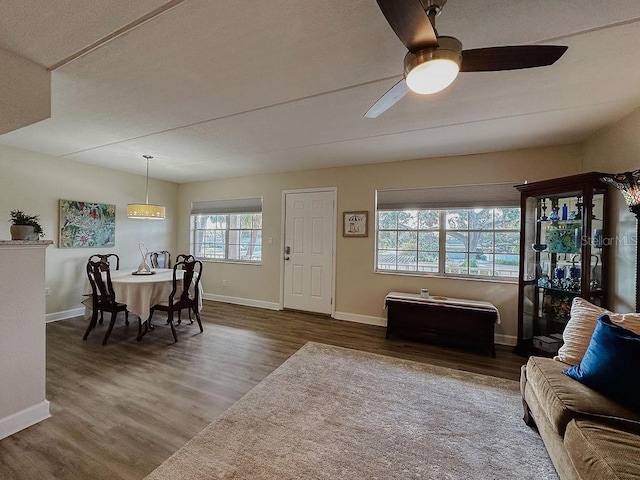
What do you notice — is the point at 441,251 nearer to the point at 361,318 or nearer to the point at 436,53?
the point at 361,318

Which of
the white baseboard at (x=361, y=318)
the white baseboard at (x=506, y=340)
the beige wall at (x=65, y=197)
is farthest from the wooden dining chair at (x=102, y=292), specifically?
the white baseboard at (x=506, y=340)

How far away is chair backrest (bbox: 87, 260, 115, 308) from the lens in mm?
3253

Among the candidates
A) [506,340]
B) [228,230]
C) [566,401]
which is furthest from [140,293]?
[506,340]

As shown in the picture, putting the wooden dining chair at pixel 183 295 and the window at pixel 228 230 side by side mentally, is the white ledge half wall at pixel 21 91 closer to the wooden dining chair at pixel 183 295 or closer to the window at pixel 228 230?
the wooden dining chair at pixel 183 295

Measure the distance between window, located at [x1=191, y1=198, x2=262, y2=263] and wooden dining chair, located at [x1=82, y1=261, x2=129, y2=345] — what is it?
227 cm

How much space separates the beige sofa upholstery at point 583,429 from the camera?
109 cm

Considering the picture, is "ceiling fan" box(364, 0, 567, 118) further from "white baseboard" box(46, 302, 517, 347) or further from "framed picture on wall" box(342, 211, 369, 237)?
"white baseboard" box(46, 302, 517, 347)

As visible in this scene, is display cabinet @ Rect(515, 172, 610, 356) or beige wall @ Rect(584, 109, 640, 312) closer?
beige wall @ Rect(584, 109, 640, 312)

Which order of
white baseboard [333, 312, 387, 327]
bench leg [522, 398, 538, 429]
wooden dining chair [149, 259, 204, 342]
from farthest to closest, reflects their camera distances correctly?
white baseboard [333, 312, 387, 327], wooden dining chair [149, 259, 204, 342], bench leg [522, 398, 538, 429]

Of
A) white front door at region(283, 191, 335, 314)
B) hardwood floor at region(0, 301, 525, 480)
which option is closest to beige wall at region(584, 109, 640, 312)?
hardwood floor at region(0, 301, 525, 480)

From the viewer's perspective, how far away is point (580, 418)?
4.34 ft

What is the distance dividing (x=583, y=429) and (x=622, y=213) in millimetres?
2302

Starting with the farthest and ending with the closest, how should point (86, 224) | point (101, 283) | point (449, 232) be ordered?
point (86, 224), point (449, 232), point (101, 283)

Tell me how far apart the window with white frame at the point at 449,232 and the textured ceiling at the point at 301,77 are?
2.17 feet
